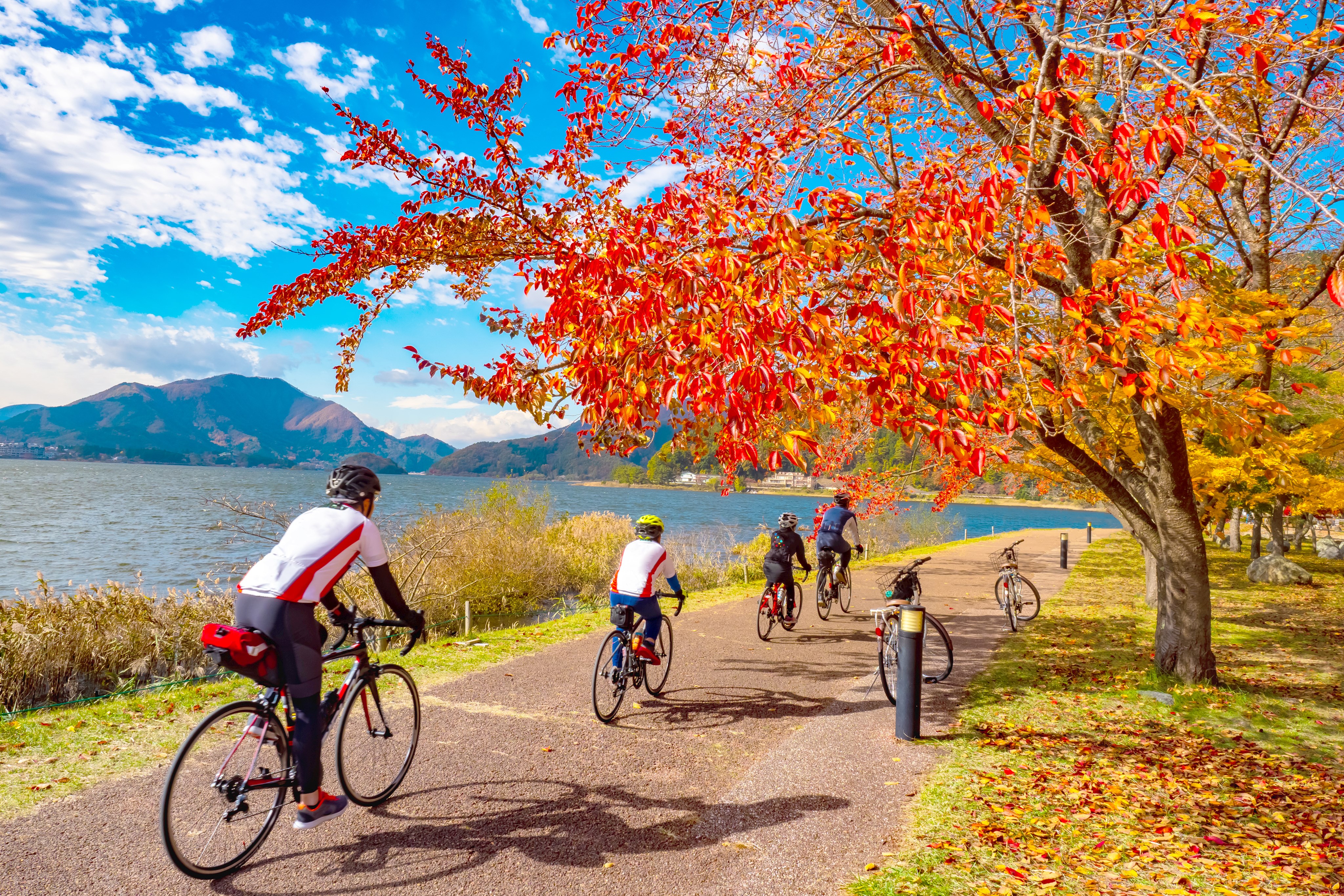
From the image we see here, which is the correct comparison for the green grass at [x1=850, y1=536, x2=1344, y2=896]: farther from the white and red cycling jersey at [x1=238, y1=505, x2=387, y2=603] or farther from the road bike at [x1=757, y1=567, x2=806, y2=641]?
the white and red cycling jersey at [x1=238, y1=505, x2=387, y2=603]

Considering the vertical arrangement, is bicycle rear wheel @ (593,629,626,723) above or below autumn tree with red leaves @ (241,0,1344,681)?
below

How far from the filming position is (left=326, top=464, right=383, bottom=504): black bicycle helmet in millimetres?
3930

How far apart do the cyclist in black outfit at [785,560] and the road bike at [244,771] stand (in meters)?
6.89

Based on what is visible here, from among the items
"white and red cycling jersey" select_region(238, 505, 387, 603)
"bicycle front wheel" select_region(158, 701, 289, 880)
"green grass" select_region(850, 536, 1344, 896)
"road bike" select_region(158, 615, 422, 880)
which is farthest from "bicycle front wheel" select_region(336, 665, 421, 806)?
"green grass" select_region(850, 536, 1344, 896)

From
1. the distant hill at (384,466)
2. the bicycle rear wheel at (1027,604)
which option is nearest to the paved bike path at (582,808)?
the bicycle rear wheel at (1027,604)

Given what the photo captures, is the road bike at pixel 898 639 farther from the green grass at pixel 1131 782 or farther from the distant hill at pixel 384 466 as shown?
the distant hill at pixel 384 466

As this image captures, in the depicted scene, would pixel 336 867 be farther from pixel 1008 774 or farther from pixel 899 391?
pixel 1008 774

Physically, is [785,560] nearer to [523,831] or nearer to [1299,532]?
[523,831]

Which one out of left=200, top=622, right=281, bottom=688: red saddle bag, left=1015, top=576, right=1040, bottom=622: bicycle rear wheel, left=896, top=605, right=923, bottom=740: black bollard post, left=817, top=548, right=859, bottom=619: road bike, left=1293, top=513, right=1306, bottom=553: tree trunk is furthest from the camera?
left=1293, top=513, right=1306, bottom=553: tree trunk

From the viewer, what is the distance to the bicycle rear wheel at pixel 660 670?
7.01 m

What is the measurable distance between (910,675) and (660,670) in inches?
112

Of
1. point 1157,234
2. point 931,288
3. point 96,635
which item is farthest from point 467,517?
point 1157,234

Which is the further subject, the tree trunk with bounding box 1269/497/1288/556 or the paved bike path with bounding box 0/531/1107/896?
the tree trunk with bounding box 1269/497/1288/556

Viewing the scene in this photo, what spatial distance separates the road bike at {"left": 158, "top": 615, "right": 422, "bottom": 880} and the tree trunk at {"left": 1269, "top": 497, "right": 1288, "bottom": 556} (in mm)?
24637
